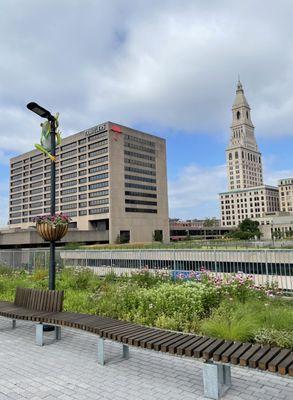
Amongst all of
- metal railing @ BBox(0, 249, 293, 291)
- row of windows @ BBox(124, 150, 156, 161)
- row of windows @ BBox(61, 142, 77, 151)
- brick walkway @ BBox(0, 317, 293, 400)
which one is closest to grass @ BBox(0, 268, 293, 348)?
brick walkway @ BBox(0, 317, 293, 400)

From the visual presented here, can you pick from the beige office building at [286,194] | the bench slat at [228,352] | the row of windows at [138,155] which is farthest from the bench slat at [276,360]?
the beige office building at [286,194]

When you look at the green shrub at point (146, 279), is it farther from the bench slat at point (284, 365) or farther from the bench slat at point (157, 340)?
the bench slat at point (284, 365)

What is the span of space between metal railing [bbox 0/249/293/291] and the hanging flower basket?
645 cm

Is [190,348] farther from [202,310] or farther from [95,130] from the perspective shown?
[95,130]

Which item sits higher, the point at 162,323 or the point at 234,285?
the point at 234,285

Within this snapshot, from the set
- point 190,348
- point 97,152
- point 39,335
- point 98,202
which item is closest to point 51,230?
point 39,335

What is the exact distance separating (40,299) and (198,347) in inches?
183

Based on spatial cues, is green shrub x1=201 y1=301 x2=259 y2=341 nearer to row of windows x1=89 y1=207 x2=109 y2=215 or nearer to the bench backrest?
the bench backrest

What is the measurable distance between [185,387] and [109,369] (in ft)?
4.58

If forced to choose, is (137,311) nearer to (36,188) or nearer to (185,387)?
(185,387)

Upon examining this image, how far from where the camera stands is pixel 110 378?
17.0 ft

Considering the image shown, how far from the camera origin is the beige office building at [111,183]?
299 ft

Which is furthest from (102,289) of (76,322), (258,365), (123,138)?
(123,138)

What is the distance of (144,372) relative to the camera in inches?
213
